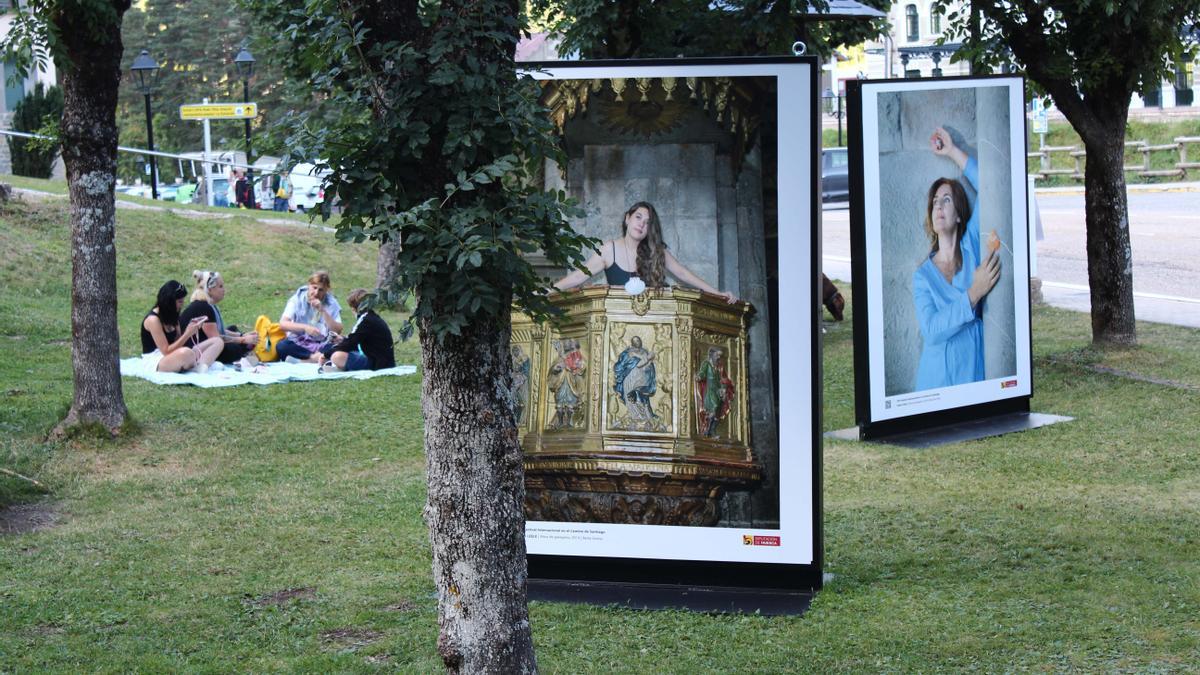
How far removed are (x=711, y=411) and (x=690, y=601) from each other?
0.91 m

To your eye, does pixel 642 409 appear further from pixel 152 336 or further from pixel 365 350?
pixel 152 336

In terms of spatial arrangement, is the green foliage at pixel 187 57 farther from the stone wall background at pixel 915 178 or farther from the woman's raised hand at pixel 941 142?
the woman's raised hand at pixel 941 142

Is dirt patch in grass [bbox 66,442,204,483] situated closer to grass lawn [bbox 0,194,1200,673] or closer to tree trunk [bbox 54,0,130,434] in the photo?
grass lawn [bbox 0,194,1200,673]

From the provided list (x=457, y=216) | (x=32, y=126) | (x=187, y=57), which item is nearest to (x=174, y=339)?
(x=457, y=216)

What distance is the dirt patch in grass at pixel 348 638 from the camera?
20.1ft

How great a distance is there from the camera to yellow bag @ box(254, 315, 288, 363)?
14.8 metres

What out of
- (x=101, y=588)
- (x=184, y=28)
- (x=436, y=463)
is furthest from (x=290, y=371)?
(x=184, y=28)

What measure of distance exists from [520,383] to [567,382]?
0.80 ft

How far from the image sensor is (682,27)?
1250 centimetres

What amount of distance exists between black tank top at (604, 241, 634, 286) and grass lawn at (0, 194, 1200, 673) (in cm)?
156

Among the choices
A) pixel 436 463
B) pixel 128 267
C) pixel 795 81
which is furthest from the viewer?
pixel 128 267

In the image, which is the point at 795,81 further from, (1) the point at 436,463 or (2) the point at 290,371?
(2) the point at 290,371

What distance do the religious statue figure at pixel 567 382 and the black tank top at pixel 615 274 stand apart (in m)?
0.35

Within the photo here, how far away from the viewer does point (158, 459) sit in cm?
1017
